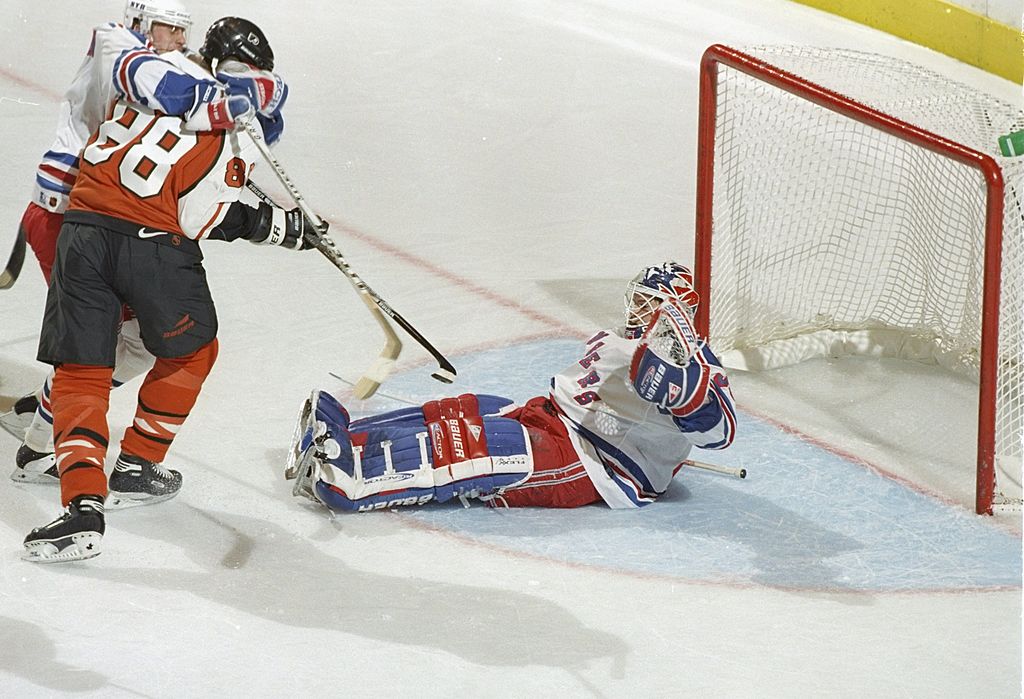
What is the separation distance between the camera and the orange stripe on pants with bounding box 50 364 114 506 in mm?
3066

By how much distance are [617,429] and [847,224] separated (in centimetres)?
148

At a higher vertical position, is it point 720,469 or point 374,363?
point 374,363

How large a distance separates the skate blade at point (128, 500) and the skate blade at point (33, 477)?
19 cm

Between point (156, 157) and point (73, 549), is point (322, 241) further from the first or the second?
point (73, 549)

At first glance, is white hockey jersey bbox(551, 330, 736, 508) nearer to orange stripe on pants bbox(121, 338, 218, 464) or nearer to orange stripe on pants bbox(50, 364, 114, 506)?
orange stripe on pants bbox(121, 338, 218, 464)

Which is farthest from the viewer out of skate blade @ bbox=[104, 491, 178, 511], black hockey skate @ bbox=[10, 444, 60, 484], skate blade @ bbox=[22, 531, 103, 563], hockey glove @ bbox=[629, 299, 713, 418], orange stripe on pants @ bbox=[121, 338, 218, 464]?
black hockey skate @ bbox=[10, 444, 60, 484]

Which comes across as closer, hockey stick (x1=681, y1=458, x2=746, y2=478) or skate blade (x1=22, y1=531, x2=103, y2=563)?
skate blade (x1=22, y1=531, x2=103, y2=563)

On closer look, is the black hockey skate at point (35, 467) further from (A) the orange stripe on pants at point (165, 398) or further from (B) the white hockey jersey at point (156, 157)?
(B) the white hockey jersey at point (156, 157)

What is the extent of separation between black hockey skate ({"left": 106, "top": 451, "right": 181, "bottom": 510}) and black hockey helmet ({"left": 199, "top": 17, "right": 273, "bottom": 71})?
0.86 metres

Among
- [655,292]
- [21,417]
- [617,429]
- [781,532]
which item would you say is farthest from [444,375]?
[21,417]

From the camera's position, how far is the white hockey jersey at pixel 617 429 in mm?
3475

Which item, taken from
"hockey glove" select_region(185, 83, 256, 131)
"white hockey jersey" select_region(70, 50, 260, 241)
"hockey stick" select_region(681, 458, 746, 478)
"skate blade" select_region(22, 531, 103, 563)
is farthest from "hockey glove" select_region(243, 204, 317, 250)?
"hockey stick" select_region(681, 458, 746, 478)

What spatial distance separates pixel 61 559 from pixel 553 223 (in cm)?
263

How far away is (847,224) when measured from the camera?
4656 millimetres
